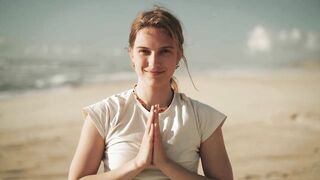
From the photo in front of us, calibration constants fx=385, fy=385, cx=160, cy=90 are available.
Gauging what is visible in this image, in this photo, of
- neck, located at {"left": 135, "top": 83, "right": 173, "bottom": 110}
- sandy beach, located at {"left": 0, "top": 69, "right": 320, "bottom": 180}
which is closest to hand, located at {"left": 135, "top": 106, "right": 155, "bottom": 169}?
neck, located at {"left": 135, "top": 83, "right": 173, "bottom": 110}

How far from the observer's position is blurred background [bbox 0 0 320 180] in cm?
372

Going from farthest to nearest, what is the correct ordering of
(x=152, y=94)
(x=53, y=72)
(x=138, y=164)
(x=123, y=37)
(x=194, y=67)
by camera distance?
(x=194, y=67) < (x=123, y=37) < (x=53, y=72) < (x=152, y=94) < (x=138, y=164)

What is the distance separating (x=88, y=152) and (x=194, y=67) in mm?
4458

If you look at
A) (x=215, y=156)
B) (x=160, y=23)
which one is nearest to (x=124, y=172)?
(x=215, y=156)

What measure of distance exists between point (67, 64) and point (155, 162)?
455 cm

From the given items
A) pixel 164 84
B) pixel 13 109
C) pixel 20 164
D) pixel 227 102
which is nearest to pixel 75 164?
pixel 164 84

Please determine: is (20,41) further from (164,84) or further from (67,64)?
(164,84)

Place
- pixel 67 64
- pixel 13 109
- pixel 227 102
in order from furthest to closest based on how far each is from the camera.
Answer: pixel 67 64 → pixel 227 102 → pixel 13 109

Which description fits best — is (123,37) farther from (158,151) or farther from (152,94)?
(158,151)

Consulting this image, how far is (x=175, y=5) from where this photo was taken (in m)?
5.08

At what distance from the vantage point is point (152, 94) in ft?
3.61

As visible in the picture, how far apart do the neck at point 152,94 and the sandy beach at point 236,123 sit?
1.97 m

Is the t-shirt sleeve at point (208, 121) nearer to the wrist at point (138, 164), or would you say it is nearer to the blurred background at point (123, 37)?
the wrist at point (138, 164)

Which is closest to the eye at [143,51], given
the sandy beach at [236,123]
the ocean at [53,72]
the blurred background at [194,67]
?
the sandy beach at [236,123]
